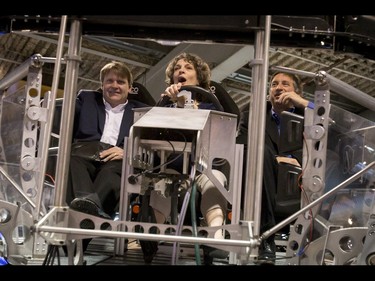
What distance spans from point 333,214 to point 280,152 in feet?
2.26

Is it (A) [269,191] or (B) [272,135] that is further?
(B) [272,135]

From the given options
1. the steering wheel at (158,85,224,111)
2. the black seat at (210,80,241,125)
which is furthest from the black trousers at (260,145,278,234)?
the steering wheel at (158,85,224,111)

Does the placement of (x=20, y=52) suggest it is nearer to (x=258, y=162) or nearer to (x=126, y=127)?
(x=126, y=127)

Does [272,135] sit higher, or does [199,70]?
[199,70]

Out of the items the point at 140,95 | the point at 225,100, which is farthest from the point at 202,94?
the point at 140,95

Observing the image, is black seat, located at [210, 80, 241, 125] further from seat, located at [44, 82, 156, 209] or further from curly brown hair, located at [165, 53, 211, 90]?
seat, located at [44, 82, 156, 209]

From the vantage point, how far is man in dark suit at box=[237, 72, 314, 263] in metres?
3.07

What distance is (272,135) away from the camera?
3482 mm

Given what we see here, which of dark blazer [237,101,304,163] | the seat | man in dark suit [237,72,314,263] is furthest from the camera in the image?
dark blazer [237,101,304,163]

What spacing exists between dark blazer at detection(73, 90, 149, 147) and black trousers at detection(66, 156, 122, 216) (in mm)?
404

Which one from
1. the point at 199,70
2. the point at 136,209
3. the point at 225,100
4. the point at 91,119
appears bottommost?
the point at 136,209

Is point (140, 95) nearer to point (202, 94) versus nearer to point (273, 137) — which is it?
point (273, 137)

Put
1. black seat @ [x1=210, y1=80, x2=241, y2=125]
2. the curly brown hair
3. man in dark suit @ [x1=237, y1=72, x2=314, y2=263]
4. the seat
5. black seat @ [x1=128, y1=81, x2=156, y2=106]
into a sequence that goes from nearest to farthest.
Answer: the seat
man in dark suit @ [x1=237, y1=72, x2=314, y2=263]
black seat @ [x1=210, y1=80, x2=241, y2=125]
the curly brown hair
black seat @ [x1=128, y1=81, x2=156, y2=106]

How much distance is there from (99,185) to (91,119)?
651 millimetres
